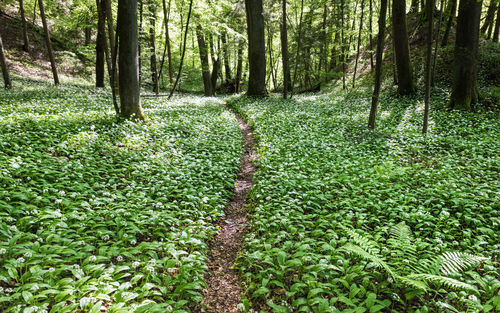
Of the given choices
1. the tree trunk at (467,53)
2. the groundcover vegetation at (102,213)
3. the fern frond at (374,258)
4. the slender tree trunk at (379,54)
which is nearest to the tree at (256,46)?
the slender tree trunk at (379,54)

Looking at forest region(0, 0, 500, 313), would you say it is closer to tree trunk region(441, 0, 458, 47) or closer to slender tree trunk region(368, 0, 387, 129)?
slender tree trunk region(368, 0, 387, 129)

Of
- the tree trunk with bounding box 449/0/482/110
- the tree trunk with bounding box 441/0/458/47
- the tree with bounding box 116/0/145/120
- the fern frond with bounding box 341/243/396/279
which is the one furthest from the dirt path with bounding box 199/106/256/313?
the tree trunk with bounding box 441/0/458/47

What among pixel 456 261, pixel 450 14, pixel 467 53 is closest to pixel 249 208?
pixel 456 261

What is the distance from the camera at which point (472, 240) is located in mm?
3922

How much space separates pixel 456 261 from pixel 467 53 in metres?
11.2

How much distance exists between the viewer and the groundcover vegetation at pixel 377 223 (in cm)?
306

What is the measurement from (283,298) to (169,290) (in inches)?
56.7

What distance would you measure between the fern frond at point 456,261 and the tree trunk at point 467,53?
10.6m

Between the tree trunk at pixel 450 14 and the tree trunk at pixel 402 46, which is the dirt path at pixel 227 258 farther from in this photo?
the tree trunk at pixel 450 14

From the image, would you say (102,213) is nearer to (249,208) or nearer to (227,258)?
(227,258)

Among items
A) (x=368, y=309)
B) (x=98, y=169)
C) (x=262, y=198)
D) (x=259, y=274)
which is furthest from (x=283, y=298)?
(x=98, y=169)

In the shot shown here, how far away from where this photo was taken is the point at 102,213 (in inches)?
165

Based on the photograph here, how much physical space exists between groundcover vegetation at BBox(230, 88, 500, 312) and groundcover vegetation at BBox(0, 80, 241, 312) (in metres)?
1.03

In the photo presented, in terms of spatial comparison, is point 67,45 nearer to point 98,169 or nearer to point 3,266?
point 98,169
